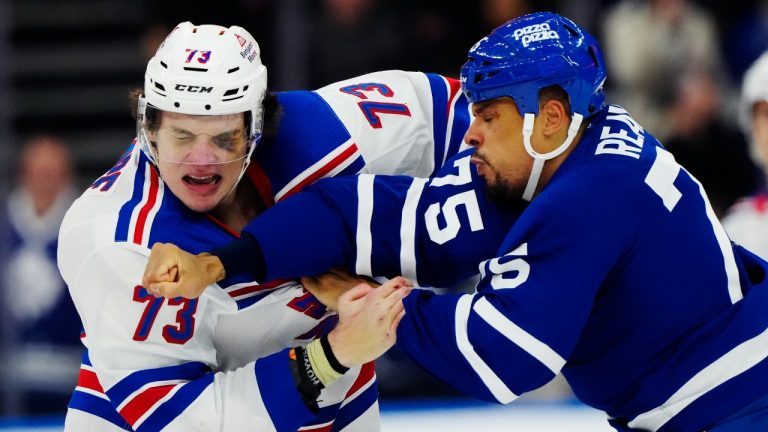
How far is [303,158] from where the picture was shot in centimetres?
314

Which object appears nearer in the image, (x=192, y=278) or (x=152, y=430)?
(x=192, y=278)

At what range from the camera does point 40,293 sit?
604 centimetres

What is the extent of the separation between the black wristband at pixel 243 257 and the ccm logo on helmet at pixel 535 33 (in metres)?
0.73

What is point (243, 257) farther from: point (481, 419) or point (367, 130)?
point (481, 419)

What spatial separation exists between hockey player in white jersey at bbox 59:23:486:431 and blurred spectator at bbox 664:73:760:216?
10.5 ft

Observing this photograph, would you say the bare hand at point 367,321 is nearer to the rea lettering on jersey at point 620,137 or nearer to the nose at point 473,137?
the nose at point 473,137

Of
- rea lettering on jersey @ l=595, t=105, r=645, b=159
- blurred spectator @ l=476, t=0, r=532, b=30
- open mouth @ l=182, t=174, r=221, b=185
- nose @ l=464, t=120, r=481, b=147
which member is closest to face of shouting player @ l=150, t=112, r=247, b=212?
open mouth @ l=182, t=174, r=221, b=185

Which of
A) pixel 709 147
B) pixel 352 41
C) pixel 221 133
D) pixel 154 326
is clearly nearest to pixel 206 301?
pixel 154 326

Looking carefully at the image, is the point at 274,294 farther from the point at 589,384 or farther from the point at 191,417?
the point at 589,384

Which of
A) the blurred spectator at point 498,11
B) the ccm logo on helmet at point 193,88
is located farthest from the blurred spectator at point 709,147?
the ccm logo on helmet at point 193,88

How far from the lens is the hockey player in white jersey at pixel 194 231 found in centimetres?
291

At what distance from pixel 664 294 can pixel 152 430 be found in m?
1.17

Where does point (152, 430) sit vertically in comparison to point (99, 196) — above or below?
below

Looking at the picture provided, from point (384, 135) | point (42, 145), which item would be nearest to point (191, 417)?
point (384, 135)
